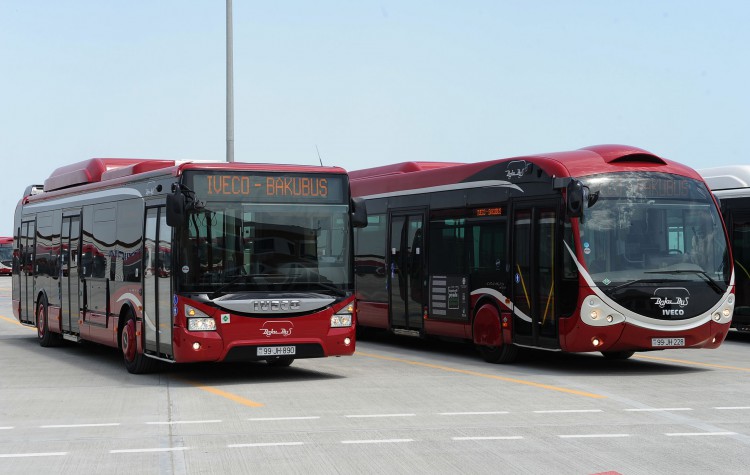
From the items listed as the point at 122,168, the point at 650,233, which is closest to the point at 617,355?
the point at 650,233

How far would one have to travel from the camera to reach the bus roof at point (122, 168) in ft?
54.0

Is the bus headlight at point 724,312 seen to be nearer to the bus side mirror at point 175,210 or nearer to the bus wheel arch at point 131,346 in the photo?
the bus side mirror at point 175,210

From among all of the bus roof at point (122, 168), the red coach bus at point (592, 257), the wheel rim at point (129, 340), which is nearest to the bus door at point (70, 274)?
the bus roof at point (122, 168)

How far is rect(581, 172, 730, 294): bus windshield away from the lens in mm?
17297

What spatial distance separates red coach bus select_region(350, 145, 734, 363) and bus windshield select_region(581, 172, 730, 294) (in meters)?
0.01

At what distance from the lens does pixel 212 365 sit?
1956cm

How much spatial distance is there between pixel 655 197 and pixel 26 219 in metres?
13.4

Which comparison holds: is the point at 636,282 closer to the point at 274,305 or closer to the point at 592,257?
the point at 592,257

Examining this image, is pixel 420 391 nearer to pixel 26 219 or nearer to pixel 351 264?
pixel 351 264

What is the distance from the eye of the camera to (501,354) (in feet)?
63.0

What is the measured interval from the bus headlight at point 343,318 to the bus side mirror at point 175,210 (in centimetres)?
240

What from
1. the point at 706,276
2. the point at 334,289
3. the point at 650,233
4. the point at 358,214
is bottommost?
the point at 334,289

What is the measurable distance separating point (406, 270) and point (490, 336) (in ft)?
11.1

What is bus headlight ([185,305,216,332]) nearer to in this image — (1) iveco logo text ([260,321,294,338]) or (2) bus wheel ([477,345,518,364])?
(1) iveco logo text ([260,321,294,338])
